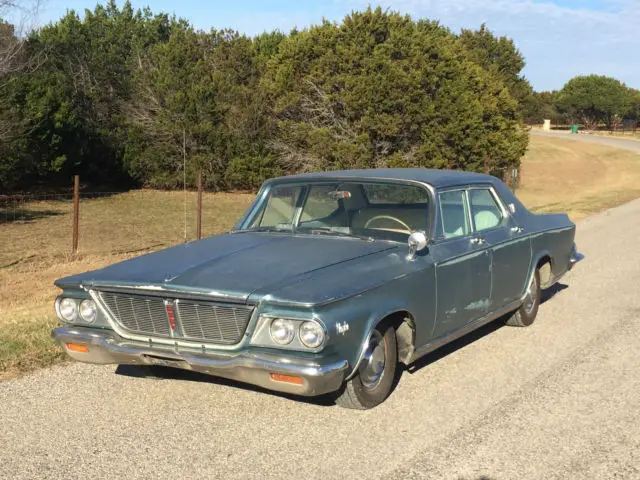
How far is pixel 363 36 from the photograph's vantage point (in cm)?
2536

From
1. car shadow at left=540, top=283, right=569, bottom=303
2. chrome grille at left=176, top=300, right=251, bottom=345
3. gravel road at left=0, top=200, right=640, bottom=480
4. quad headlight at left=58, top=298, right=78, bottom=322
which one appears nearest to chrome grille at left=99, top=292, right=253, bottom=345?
chrome grille at left=176, top=300, right=251, bottom=345

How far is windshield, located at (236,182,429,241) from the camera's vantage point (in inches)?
208

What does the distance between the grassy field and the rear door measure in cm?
359

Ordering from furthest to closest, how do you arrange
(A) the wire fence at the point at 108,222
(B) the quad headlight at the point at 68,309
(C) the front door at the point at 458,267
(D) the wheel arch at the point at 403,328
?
1. (A) the wire fence at the point at 108,222
2. (C) the front door at the point at 458,267
3. (B) the quad headlight at the point at 68,309
4. (D) the wheel arch at the point at 403,328

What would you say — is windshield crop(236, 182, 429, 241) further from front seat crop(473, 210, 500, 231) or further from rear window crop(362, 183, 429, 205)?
front seat crop(473, 210, 500, 231)

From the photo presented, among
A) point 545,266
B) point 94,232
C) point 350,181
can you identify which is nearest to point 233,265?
point 350,181

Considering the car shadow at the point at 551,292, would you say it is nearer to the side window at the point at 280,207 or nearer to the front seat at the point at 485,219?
the front seat at the point at 485,219

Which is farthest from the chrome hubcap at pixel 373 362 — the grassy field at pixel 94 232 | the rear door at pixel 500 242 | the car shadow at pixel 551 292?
the car shadow at pixel 551 292

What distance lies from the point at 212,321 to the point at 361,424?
1.10 meters

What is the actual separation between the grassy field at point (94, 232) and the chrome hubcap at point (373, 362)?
2699 mm

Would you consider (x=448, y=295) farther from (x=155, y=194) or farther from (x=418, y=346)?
(x=155, y=194)

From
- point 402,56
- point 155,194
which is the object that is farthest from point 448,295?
point 155,194

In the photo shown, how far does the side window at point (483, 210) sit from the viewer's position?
5.84 meters

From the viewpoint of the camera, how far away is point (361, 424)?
13.9 feet
